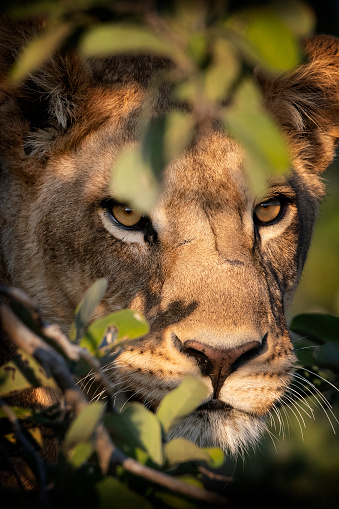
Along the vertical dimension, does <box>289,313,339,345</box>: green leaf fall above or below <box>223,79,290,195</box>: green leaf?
below

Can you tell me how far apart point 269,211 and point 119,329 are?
158 cm

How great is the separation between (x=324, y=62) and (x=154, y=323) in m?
1.53

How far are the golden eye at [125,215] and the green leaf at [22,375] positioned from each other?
1.21m

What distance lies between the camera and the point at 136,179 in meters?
1.25

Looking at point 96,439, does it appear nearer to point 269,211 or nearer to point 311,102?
point 269,211

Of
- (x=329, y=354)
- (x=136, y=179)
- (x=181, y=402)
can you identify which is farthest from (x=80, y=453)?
(x=329, y=354)

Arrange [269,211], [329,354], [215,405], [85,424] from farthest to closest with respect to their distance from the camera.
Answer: [269,211], [215,405], [329,354], [85,424]

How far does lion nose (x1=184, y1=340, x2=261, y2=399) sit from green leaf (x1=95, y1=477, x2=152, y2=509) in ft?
2.81

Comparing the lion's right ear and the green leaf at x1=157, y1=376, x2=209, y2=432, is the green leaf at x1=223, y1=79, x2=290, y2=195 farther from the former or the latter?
the lion's right ear

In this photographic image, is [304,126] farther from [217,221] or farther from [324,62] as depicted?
[217,221]

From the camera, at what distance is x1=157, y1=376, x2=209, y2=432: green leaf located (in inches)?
55.7

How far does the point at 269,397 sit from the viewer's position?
234cm

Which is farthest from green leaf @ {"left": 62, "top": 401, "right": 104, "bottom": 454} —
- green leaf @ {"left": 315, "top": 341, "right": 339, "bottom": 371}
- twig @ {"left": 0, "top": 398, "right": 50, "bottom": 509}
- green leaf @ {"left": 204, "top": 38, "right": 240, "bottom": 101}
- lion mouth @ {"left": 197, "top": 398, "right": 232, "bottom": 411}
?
lion mouth @ {"left": 197, "top": 398, "right": 232, "bottom": 411}

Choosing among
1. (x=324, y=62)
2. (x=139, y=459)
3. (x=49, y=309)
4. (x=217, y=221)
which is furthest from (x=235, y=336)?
(x=324, y=62)
